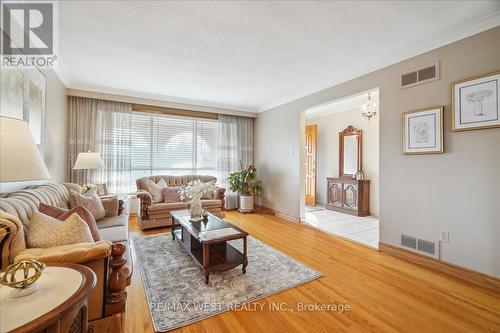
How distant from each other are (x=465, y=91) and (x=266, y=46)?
88.7 inches

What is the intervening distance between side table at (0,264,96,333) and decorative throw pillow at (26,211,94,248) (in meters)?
0.35

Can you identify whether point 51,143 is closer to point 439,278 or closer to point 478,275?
point 439,278

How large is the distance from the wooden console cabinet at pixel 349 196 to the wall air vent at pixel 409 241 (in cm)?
232

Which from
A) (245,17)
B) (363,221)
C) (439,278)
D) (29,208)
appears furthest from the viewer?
(363,221)

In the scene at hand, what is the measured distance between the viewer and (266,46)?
284 cm

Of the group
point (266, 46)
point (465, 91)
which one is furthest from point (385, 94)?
point (266, 46)

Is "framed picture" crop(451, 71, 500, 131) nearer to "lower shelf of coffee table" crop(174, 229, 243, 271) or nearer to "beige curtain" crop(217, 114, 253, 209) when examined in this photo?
"lower shelf of coffee table" crop(174, 229, 243, 271)

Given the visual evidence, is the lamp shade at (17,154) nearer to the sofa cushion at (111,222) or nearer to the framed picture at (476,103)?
the sofa cushion at (111,222)

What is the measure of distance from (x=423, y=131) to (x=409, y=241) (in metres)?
1.40

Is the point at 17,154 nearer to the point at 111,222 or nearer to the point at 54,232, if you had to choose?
the point at 54,232

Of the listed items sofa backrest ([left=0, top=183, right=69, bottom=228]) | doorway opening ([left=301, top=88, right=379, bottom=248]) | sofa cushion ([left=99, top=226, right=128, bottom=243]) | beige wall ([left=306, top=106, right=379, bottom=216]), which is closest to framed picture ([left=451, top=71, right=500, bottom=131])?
doorway opening ([left=301, top=88, right=379, bottom=248])

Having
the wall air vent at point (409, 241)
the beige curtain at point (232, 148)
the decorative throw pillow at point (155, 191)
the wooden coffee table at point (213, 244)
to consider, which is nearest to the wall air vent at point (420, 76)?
the wall air vent at point (409, 241)

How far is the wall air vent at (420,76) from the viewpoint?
2.65 m

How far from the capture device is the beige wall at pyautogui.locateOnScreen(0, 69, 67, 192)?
Result: 304 cm
